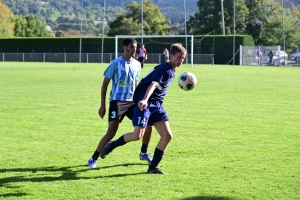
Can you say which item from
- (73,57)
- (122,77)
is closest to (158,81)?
(122,77)

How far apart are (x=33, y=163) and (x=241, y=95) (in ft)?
38.1

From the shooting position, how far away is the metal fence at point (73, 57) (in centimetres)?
5472

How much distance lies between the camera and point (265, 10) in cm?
7906

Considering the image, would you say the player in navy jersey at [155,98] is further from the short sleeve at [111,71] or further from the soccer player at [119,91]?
the short sleeve at [111,71]

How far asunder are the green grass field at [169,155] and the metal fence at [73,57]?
39976mm

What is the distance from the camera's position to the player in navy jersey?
674 centimetres

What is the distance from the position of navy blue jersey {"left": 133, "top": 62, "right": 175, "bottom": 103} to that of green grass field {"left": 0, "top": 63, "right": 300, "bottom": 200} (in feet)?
3.39

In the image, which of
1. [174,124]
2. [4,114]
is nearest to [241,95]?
[174,124]

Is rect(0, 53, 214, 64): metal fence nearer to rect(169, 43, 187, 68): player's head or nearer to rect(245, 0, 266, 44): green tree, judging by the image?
rect(245, 0, 266, 44): green tree

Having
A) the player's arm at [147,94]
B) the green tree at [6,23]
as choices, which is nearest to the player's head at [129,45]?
the player's arm at [147,94]

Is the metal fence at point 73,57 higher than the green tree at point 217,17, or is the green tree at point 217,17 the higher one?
the green tree at point 217,17

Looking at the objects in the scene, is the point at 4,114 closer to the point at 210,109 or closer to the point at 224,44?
the point at 210,109

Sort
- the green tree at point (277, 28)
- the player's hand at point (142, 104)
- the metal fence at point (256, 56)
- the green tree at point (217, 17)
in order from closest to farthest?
the player's hand at point (142, 104) → the metal fence at point (256, 56) → the green tree at point (277, 28) → the green tree at point (217, 17)

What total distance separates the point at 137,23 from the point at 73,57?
24140 millimetres
